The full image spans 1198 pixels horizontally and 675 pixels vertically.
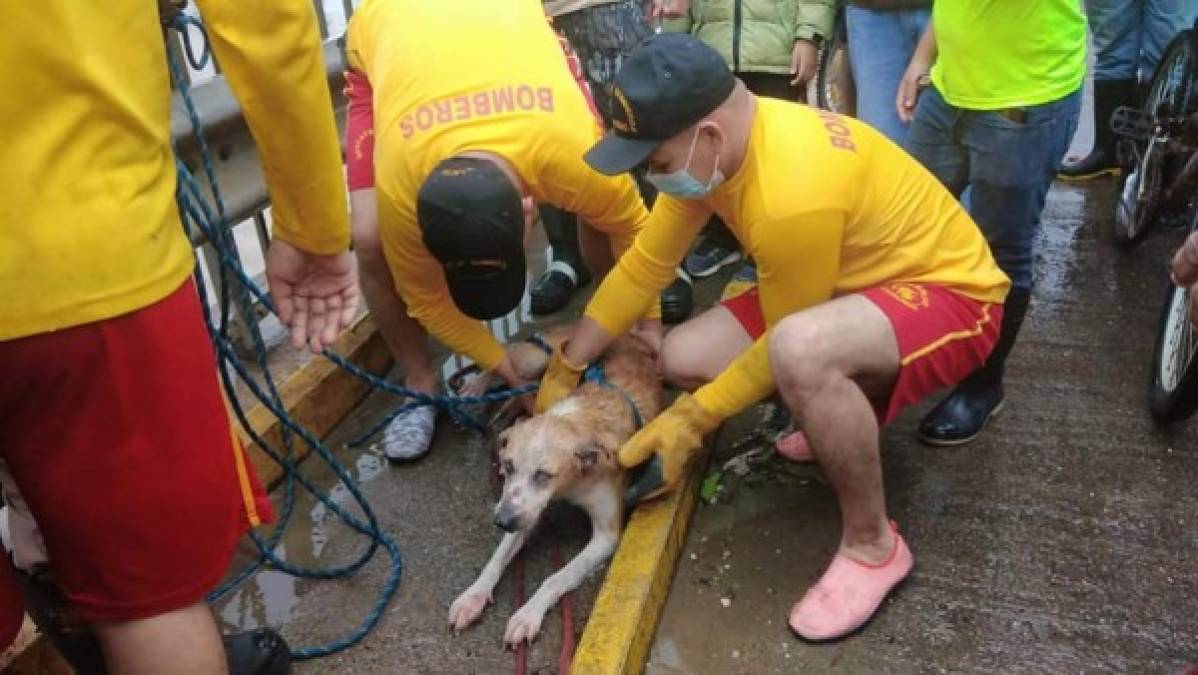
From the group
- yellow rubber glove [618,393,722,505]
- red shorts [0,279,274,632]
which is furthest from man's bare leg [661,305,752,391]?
red shorts [0,279,274,632]

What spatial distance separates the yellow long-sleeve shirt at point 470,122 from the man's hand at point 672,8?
1.02m

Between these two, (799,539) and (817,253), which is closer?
(817,253)

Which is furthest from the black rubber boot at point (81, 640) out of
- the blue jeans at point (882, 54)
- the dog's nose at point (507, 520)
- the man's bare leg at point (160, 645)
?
the blue jeans at point (882, 54)

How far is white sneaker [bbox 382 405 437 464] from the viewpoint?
365 centimetres

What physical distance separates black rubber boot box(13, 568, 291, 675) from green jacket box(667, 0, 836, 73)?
3227mm

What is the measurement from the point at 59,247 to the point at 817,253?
1882 millimetres

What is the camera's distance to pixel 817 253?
2.68 meters

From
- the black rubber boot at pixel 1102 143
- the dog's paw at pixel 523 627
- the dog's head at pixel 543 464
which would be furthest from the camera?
the black rubber boot at pixel 1102 143

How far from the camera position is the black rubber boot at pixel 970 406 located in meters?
3.40

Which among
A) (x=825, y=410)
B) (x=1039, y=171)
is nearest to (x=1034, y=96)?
(x=1039, y=171)

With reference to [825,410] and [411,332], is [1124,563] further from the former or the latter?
[411,332]

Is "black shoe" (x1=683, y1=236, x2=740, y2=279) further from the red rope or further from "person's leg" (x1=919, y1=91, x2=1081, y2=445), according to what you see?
the red rope

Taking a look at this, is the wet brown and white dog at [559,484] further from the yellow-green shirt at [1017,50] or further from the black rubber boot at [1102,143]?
the black rubber boot at [1102,143]

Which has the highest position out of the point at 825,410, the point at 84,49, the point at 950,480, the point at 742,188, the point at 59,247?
the point at 84,49
